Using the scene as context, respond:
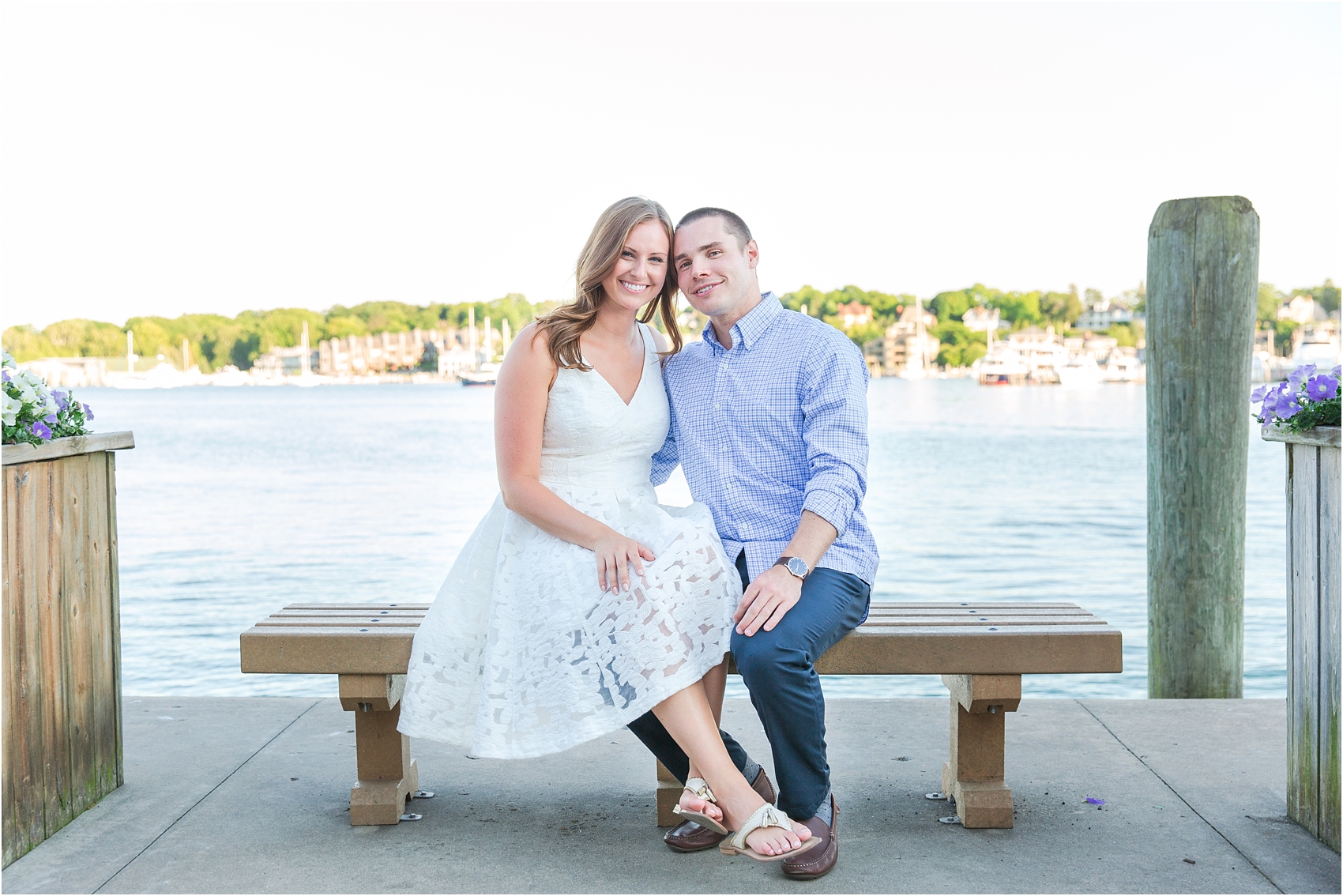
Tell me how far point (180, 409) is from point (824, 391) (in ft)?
226

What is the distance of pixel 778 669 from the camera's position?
271 cm

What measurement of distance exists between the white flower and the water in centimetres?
387

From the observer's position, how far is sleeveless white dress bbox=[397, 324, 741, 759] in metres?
2.79

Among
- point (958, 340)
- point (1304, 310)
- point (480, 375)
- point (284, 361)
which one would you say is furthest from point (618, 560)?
point (284, 361)

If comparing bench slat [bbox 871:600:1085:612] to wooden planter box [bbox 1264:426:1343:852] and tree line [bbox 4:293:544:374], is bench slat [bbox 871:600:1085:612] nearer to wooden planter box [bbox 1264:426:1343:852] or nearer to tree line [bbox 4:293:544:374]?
wooden planter box [bbox 1264:426:1343:852]

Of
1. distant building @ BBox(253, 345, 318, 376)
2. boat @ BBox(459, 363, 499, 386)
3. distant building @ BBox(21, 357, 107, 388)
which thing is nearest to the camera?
distant building @ BBox(21, 357, 107, 388)

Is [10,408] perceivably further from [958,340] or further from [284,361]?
[284,361]

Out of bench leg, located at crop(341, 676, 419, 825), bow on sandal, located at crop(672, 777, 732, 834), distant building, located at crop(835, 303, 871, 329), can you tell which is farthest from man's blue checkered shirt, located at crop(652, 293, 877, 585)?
distant building, located at crop(835, 303, 871, 329)

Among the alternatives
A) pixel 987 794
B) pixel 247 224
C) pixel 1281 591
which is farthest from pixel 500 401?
pixel 247 224

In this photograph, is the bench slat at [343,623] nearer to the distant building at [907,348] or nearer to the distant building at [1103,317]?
the distant building at [907,348]

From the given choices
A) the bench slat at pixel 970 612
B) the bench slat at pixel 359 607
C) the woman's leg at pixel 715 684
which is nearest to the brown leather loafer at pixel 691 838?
the woman's leg at pixel 715 684

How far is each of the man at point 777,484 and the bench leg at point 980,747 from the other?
35cm

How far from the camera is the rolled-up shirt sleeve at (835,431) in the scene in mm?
2900

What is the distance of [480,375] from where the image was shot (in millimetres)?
88375
